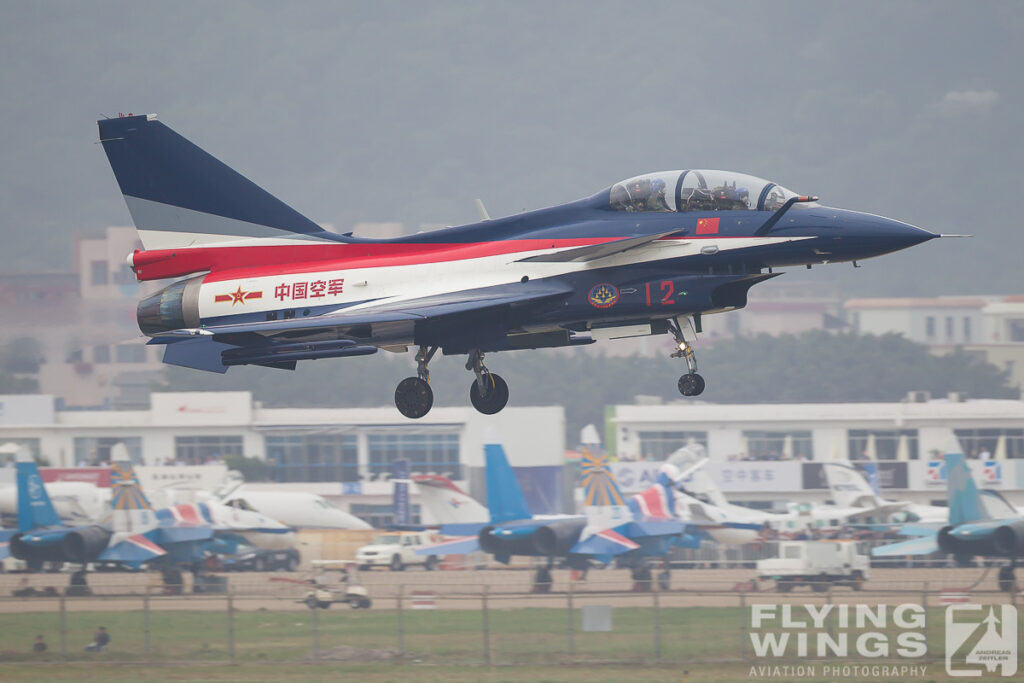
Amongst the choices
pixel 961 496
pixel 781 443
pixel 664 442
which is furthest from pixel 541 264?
pixel 781 443

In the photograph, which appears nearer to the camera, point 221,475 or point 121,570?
point 121,570

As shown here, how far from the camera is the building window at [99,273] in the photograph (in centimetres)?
7411

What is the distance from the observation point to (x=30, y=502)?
47125 mm

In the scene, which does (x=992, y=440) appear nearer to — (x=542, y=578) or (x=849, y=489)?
(x=849, y=489)

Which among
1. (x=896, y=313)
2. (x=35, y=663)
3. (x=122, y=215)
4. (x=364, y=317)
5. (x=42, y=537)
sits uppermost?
(x=122, y=215)

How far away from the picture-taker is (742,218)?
18734 mm

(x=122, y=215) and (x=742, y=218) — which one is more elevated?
(x=122, y=215)

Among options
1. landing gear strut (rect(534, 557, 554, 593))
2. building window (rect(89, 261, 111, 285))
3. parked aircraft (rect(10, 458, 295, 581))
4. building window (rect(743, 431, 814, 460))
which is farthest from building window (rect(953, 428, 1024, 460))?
building window (rect(89, 261, 111, 285))

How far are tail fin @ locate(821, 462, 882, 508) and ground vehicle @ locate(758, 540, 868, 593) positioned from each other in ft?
34.3

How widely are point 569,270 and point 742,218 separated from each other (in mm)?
2782

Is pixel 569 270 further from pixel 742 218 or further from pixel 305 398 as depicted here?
pixel 305 398

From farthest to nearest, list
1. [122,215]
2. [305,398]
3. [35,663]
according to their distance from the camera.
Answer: [122,215]
[305,398]
[35,663]

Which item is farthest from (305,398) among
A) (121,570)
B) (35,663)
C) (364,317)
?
(364,317)

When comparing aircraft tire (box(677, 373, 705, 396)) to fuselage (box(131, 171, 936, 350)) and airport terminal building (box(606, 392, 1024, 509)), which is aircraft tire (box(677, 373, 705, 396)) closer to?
fuselage (box(131, 171, 936, 350))
